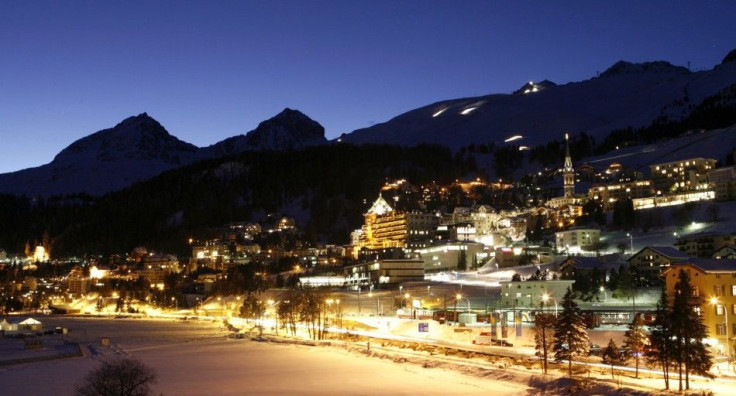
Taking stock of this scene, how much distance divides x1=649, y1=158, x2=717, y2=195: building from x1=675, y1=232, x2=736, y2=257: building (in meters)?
45.4

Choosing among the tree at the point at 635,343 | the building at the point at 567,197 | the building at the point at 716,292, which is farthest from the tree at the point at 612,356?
the building at the point at 567,197

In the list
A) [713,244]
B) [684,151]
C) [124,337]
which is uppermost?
[684,151]

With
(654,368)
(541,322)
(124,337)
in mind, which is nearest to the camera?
(654,368)

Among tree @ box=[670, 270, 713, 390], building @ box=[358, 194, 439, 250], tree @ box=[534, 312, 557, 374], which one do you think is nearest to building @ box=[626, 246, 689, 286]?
tree @ box=[534, 312, 557, 374]

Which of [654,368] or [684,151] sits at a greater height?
[684,151]

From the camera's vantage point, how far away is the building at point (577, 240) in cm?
10962

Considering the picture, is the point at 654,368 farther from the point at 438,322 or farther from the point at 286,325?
the point at 286,325

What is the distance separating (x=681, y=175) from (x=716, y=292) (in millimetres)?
103190

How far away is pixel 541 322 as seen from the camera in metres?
46.4

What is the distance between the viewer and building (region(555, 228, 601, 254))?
360ft

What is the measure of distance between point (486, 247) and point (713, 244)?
45236 mm

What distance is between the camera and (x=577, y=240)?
112 metres

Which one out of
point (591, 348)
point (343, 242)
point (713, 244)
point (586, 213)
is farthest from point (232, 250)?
point (591, 348)

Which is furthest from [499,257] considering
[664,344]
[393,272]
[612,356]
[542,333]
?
[664,344]
